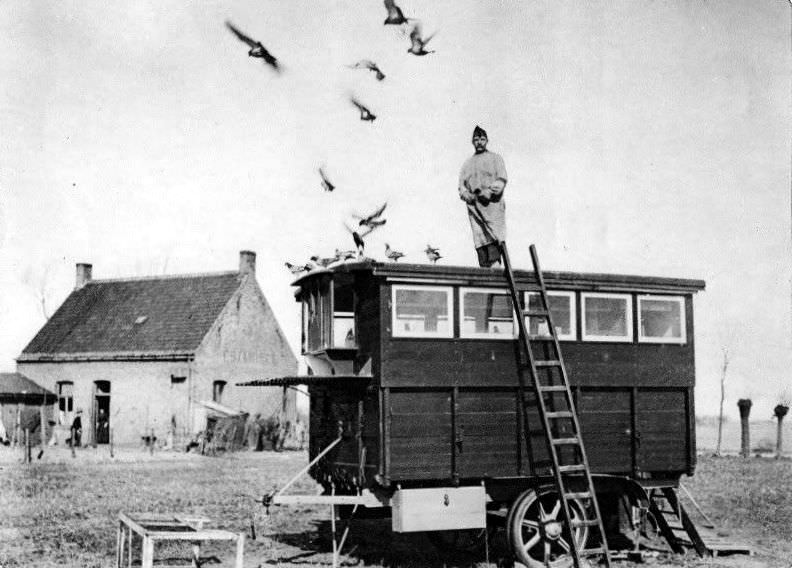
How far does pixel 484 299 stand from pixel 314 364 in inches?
96.9

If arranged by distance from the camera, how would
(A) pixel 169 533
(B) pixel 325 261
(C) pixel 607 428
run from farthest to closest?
(B) pixel 325 261 < (C) pixel 607 428 < (A) pixel 169 533

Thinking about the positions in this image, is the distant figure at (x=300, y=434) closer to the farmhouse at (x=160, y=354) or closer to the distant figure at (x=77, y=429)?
the farmhouse at (x=160, y=354)

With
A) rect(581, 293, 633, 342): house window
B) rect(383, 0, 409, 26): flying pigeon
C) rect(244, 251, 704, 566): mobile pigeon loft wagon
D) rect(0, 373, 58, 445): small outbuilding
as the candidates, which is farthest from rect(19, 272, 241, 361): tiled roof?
rect(581, 293, 633, 342): house window

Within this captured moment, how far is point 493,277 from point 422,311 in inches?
41.3

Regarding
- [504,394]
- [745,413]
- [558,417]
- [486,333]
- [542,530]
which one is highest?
[486,333]

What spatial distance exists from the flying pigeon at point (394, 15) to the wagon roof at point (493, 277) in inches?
154

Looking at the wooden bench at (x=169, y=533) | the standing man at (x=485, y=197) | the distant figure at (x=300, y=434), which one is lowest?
the distant figure at (x=300, y=434)

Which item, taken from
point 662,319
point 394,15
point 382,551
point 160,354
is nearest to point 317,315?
point 382,551

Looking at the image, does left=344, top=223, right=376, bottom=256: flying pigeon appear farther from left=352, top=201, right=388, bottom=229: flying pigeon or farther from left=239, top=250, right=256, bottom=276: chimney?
left=239, top=250, right=256, bottom=276: chimney

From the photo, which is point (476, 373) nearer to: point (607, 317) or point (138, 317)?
point (607, 317)

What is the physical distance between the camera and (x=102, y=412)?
37.9m

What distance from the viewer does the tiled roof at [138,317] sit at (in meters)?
37.4

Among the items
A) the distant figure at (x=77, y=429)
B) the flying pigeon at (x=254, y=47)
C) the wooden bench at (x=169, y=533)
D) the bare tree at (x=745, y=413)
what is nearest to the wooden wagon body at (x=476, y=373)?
the wooden bench at (x=169, y=533)

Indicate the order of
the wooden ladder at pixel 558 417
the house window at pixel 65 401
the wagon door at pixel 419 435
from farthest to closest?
the house window at pixel 65 401
the wagon door at pixel 419 435
the wooden ladder at pixel 558 417
